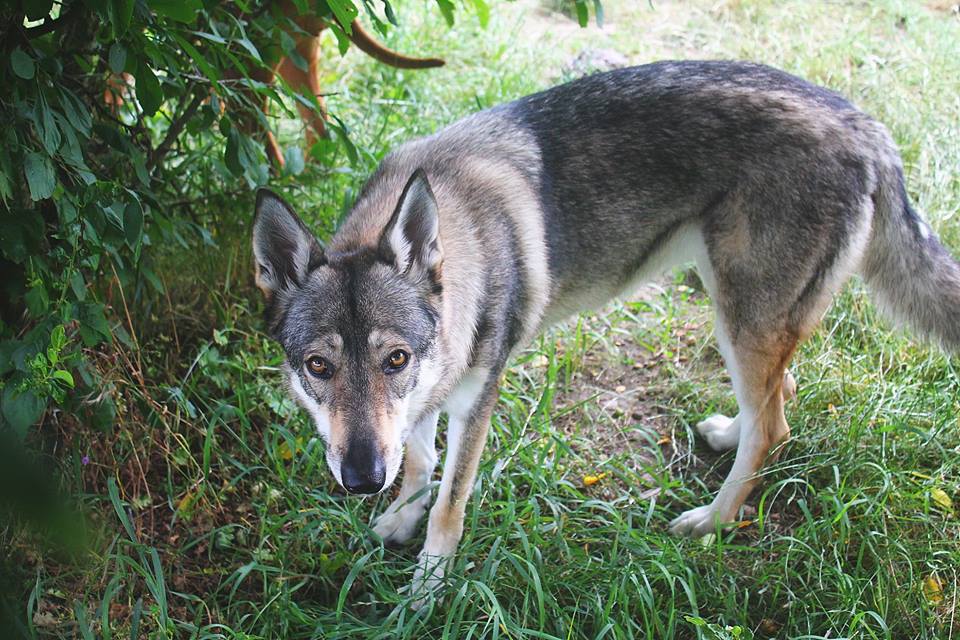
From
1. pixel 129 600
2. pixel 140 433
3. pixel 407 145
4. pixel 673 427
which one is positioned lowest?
pixel 673 427

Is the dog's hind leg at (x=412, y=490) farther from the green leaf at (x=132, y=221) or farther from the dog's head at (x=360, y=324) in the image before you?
the green leaf at (x=132, y=221)

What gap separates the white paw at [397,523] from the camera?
353 cm

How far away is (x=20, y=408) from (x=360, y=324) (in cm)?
97

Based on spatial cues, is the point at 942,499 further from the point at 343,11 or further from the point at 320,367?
the point at 343,11

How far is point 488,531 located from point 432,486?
276mm

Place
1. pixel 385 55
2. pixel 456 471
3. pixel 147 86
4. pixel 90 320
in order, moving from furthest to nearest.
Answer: pixel 385 55 → pixel 456 471 → pixel 90 320 → pixel 147 86

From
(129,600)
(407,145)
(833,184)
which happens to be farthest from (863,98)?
(129,600)

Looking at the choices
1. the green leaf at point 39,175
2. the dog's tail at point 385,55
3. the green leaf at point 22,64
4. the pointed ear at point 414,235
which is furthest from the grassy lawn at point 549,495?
the green leaf at point 22,64

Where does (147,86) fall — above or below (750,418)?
above

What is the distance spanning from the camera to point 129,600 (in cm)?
295

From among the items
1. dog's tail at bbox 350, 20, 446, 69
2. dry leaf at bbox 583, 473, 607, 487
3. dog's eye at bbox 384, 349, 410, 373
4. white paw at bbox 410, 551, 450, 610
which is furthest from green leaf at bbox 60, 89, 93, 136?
dry leaf at bbox 583, 473, 607, 487

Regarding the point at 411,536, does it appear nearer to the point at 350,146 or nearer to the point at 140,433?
the point at 140,433

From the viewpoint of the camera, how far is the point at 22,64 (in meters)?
2.35

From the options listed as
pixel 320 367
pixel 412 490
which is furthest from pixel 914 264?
pixel 320 367
